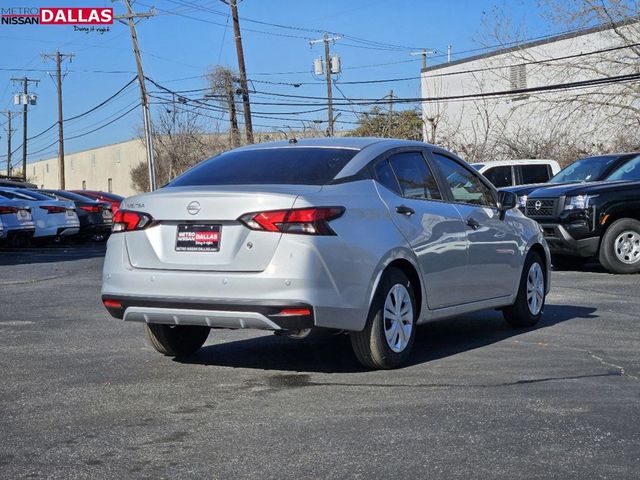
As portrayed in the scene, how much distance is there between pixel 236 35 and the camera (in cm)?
4172

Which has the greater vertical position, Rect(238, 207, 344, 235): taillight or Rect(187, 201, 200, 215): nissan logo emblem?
Rect(187, 201, 200, 215): nissan logo emblem

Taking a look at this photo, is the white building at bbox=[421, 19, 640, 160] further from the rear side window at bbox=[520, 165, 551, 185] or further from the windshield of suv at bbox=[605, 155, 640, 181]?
the windshield of suv at bbox=[605, 155, 640, 181]

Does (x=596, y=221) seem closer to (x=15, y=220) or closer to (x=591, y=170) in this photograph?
(x=591, y=170)

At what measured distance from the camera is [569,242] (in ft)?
47.1

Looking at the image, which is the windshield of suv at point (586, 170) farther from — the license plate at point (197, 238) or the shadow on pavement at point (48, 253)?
the license plate at point (197, 238)

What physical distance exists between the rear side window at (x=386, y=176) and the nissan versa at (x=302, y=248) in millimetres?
11

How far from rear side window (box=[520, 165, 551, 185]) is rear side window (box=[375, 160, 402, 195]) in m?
13.9

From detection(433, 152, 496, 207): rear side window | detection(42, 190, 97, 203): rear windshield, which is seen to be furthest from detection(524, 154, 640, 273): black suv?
detection(42, 190, 97, 203): rear windshield

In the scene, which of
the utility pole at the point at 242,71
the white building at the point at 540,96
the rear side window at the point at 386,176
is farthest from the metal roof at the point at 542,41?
the rear side window at the point at 386,176

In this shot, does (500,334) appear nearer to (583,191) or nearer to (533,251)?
(533,251)

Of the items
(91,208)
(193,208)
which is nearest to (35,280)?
(193,208)

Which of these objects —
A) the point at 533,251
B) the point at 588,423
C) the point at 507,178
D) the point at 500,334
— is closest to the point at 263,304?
the point at 588,423

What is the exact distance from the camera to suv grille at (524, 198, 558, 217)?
14570 millimetres

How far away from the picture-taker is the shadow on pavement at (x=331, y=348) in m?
7.16
